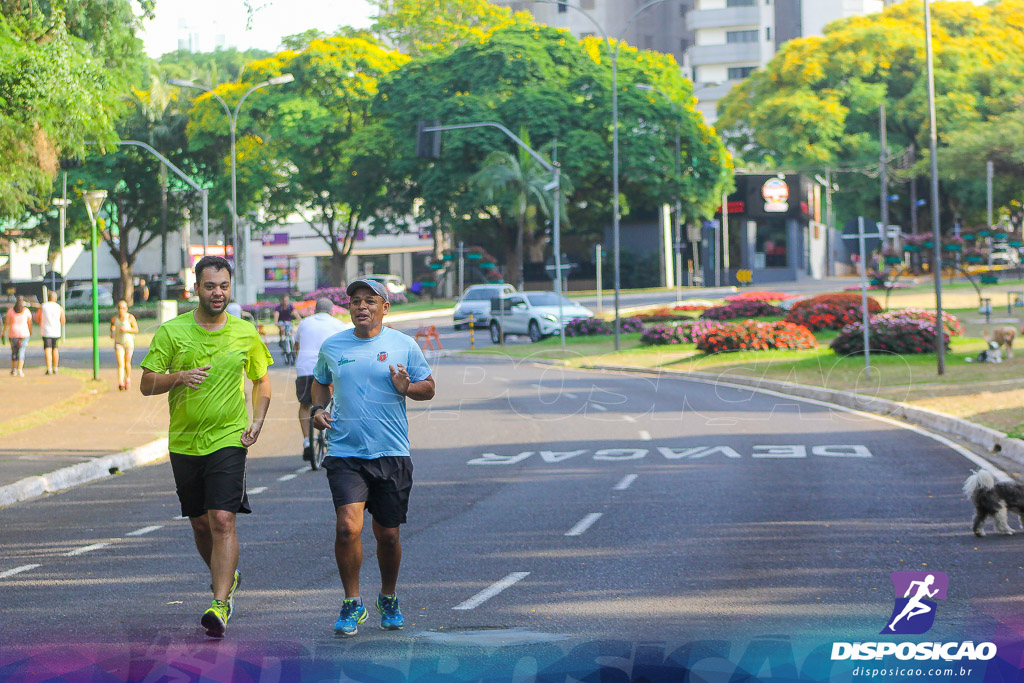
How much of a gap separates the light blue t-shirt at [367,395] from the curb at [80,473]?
7.23 metres

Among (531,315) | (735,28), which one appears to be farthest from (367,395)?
(735,28)

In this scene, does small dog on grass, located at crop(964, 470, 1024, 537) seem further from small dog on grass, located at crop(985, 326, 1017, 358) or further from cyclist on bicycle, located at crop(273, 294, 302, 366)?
cyclist on bicycle, located at crop(273, 294, 302, 366)

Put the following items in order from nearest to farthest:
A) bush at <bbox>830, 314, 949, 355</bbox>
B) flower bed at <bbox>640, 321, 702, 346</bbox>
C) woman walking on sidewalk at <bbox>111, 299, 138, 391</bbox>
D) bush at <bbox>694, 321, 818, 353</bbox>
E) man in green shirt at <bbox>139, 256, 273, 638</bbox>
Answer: man in green shirt at <bbox>139, 256, 273, 638</bbox> < woman walking on sidewalk at <bbox>111, 299, 138, 391</bbox> < bush at <bbox>830, 314, 949, 355</bbox> < bush at <bbox>694, 321, 818, 353</bbox> < flower bed at <bbox>640, 321, 702, 346</bbox>

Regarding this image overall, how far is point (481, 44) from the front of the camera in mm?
66438

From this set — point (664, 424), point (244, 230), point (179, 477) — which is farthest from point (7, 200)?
point (244, 230)

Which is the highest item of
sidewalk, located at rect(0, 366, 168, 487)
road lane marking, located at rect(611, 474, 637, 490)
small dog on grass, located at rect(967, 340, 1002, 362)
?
small dog on grass, located at rect(967, 340, 1002, 362)

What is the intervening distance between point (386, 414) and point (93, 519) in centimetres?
582

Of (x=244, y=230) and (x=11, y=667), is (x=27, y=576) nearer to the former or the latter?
(x=11, y=667)

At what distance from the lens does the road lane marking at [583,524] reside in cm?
1069

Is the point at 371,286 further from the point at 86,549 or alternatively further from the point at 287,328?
the point at 287,328

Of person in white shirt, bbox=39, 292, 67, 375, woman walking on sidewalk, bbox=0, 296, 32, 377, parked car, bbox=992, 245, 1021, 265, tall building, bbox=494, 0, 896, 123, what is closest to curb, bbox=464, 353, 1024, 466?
person in white shirt, bbox=39, 292, 67, 375

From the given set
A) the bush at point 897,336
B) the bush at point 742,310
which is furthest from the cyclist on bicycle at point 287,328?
the bush at point 897,336

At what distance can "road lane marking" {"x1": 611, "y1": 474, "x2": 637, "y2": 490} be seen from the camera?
13.4 metres

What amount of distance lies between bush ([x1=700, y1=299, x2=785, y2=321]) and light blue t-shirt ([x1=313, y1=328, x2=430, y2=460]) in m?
36.3
